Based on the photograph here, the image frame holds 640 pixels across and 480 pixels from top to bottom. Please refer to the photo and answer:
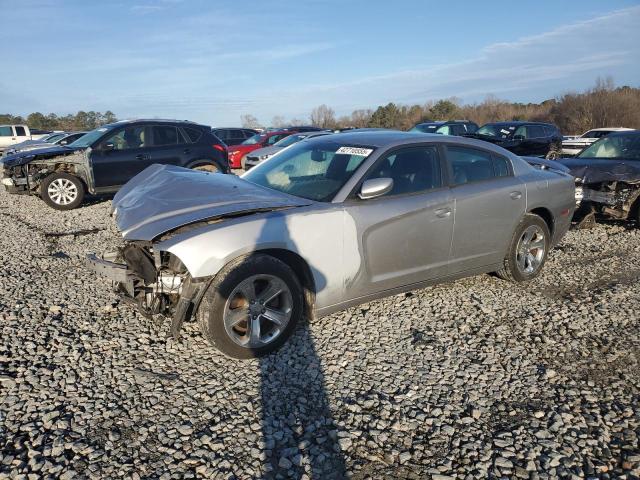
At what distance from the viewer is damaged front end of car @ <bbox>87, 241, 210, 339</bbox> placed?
130 inches

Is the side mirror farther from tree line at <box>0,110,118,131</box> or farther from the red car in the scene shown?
tree line at <box>0,110,118,131</box>

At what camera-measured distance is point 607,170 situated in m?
7.54

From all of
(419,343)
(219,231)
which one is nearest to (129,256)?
(219,231)

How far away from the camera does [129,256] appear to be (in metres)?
3.66

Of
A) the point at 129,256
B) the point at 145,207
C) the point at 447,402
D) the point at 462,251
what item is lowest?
the point at 447,402

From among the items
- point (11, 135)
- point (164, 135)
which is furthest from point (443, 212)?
point (11, 135)

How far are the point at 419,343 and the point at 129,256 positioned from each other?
7.85 ft

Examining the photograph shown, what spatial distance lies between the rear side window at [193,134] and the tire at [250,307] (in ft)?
24.6

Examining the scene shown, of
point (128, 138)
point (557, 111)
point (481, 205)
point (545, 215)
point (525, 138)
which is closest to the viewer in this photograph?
point (481, 205)

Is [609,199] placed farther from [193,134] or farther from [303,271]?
[193,134]

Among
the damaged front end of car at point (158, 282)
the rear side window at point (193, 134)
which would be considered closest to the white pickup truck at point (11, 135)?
the rear side window at point (193, 134)

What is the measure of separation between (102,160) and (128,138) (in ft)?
2.43

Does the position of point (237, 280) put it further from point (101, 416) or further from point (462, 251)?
point (462, 251)

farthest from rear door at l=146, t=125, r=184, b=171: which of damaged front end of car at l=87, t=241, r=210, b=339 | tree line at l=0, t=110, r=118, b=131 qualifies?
tree line at l=0, t=110, r=118, b=131
